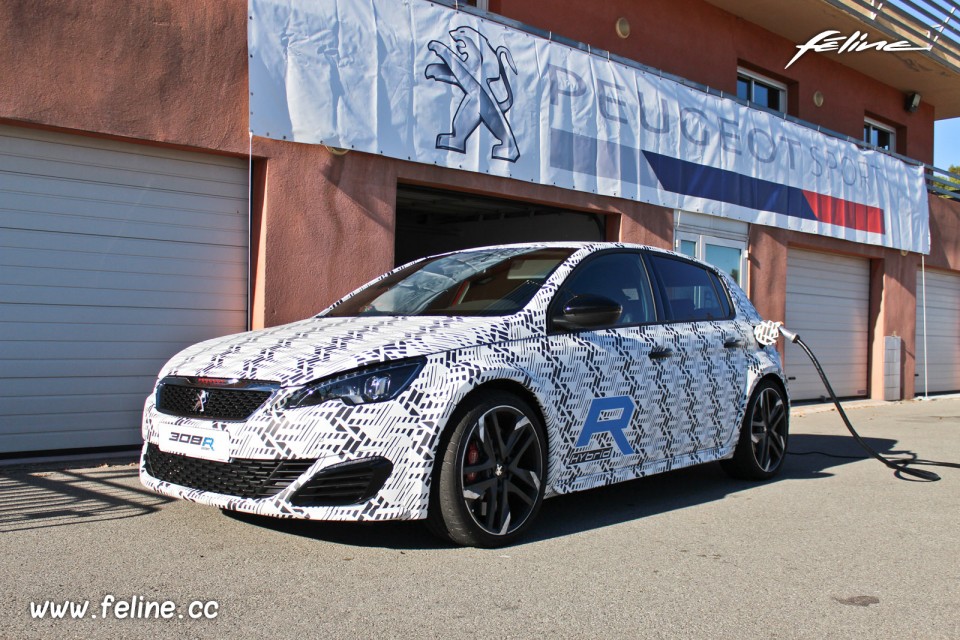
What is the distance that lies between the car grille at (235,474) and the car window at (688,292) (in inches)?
115

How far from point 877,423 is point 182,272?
908cm

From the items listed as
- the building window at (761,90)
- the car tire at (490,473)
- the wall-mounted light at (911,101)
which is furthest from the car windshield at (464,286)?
the wall-mounted light at (911,101)

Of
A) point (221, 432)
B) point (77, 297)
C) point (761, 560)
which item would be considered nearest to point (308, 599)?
point (221, 432)

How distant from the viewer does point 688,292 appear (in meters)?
A: 6.34

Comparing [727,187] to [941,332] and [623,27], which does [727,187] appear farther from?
[941,332]

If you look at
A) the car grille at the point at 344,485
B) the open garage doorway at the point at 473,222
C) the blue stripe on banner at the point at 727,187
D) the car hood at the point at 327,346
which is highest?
the blue stripe on banner at the point at 727,187

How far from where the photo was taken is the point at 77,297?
702 cm

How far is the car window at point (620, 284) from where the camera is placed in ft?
17.9

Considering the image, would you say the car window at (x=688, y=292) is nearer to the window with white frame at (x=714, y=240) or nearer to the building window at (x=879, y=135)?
the window with white frame at (x=714, y=240)

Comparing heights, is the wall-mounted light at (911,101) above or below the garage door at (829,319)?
above

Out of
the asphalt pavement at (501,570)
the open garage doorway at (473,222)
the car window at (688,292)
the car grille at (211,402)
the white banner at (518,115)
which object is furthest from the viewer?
the open garage doorway at (473,222)

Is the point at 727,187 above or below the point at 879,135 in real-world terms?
below

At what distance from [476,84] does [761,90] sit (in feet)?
25.7

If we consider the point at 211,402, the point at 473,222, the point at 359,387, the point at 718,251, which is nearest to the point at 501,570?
the point at 359,387
